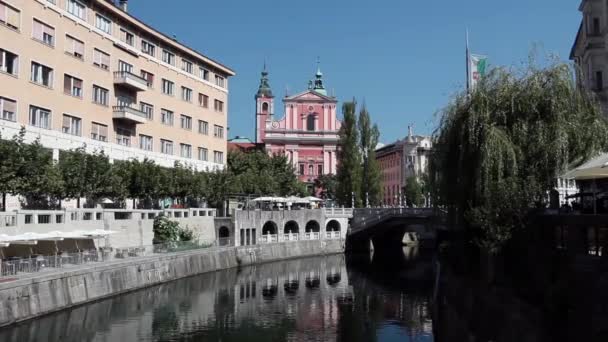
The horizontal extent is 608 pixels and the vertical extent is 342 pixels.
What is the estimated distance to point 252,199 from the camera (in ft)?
281

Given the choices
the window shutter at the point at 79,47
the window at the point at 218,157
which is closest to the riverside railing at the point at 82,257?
the window shutter at the point at 79,47

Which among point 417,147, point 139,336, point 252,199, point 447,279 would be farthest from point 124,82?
point 417,147

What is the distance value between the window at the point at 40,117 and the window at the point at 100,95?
7242mm

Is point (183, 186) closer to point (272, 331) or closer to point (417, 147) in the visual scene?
point (272, 331)

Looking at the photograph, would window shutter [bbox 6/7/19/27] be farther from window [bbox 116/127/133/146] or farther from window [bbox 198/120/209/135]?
window [bbox 198/120/209/135]

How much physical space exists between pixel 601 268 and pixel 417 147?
121m

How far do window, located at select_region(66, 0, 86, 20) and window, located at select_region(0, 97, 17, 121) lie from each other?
11445 mm

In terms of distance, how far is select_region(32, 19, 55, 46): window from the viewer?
5191 centimetres

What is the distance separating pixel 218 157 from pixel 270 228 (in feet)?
39.1

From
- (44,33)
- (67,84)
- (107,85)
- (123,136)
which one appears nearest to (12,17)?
(44,33)

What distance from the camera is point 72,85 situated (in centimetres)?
5697

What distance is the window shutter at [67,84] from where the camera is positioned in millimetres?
55772

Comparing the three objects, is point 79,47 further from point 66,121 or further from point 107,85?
point 66,121

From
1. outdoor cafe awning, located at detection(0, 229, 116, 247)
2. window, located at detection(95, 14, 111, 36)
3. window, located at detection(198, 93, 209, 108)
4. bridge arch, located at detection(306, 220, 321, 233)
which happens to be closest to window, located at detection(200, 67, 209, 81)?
window, located at detection(198, 93, 209, 108)
